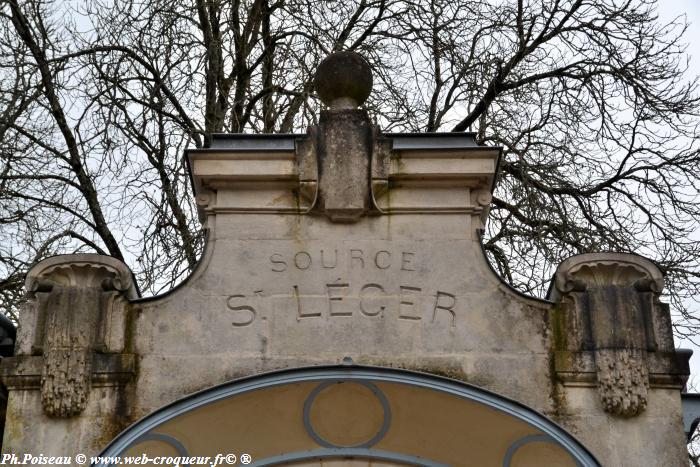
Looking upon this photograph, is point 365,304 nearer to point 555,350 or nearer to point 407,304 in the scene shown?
point 407,304

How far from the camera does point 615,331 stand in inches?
319

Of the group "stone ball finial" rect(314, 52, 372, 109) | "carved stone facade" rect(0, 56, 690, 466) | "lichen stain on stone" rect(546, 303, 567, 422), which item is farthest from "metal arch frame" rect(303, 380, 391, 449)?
"stone ball finial" rect(314, 52, 372, 109)

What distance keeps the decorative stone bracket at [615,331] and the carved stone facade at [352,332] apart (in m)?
0.01

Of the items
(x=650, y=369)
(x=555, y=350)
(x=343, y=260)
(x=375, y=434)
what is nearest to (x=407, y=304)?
(x=343, y=260)

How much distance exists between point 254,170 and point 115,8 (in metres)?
5.92

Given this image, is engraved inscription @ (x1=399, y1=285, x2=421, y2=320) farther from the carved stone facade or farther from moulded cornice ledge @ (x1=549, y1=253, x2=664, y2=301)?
moulded cornice ledge @ (x1=549, y1=253, x2=664, y2=301)

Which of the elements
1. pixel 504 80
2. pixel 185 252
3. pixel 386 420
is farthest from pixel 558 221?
pixel 386 420

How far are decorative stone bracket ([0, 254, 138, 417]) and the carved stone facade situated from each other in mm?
13

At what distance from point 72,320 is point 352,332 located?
5.96ft

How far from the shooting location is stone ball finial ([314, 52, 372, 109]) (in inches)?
355

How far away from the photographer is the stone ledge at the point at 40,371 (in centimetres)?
796

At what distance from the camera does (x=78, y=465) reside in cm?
778

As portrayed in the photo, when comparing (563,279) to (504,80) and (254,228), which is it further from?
(504,80)

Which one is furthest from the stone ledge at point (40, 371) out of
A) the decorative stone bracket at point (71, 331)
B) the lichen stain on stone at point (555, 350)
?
the lichen stain on stone at point (555, 350)
